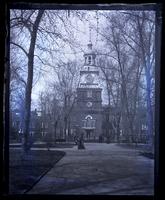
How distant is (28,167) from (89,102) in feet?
3.55

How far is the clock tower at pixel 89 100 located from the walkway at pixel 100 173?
0.79 feet

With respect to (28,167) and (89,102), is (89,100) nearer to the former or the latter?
(89,102)

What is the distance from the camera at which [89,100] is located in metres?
3.72

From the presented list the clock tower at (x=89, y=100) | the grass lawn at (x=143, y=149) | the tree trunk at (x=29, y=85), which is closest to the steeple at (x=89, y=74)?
the clock tower at (x=89, y=100)

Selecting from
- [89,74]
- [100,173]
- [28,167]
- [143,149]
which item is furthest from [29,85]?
[143,149]

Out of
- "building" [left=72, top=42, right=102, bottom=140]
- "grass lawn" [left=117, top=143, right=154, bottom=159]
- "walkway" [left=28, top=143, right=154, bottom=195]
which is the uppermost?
"building" [left=72, top=42, right=102, bottom=140]

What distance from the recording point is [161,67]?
95.4 inches

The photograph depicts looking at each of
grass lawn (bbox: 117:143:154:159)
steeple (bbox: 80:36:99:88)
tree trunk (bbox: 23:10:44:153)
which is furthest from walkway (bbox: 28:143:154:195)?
steeple (bbox: 80:36:99:88)

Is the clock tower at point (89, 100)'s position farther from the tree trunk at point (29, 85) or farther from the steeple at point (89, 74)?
the tree trunk at point (29, 85)

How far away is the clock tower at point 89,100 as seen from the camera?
356 cm

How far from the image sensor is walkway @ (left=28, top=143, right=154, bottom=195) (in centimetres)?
302

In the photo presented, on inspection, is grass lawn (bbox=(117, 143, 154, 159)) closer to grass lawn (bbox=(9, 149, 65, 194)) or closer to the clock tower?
the clock tower

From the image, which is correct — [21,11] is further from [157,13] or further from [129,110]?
[129,110]

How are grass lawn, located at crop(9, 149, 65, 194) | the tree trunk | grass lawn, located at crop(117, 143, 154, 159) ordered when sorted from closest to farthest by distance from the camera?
1. grass lawn, located at crop(9, 149, 65, 194)
2. grass lawn, located at crop(117, 143, 154, 159)
3. the tree trunk
